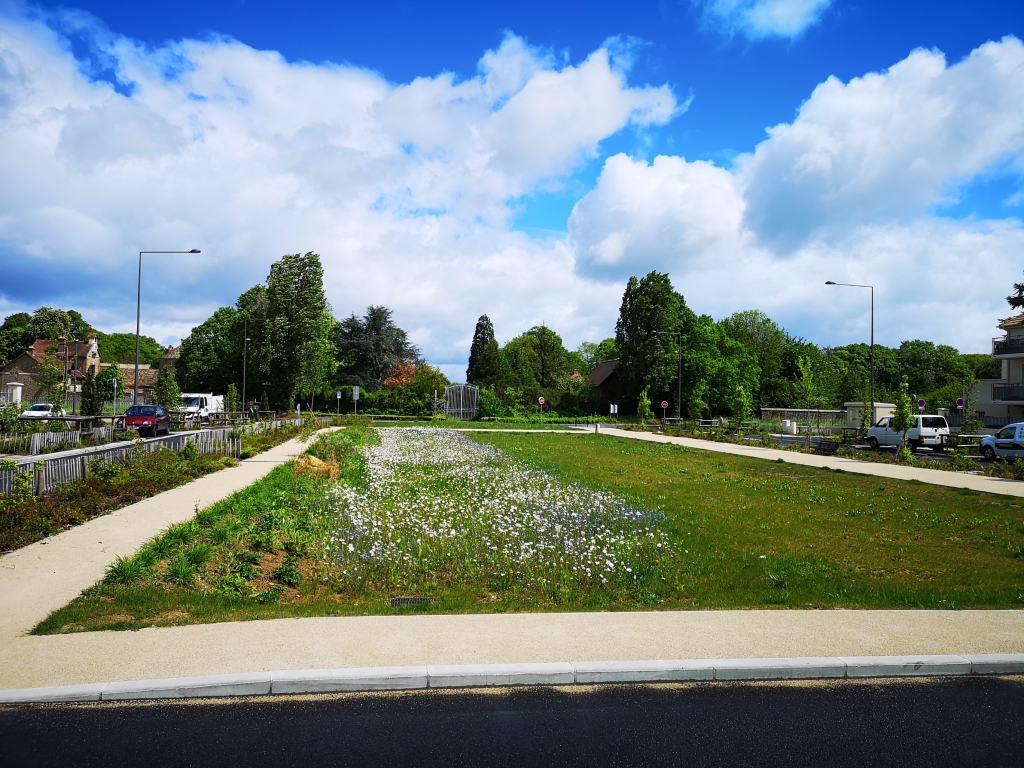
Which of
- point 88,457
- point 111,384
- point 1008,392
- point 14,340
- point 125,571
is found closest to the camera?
point 125,571

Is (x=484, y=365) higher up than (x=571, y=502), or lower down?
higher up

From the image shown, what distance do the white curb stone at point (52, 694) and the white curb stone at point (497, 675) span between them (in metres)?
2.44

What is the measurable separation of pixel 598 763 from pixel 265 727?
2.24 m

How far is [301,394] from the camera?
6981 cm

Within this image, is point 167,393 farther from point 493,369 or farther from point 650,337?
point 650,337

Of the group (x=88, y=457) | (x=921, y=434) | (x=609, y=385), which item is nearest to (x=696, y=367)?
(x=609, y=385)

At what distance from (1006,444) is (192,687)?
106 ft

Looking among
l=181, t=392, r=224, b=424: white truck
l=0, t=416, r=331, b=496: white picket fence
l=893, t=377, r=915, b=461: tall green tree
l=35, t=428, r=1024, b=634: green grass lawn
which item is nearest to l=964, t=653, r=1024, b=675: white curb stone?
l=35, t=428, r=1024, b=634: green grass lawn

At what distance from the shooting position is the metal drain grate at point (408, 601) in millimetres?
7636

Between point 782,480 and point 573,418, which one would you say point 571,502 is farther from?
point 573,418

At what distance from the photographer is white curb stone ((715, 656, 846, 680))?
574 centimetres

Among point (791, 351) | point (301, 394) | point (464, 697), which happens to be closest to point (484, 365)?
point (301, 394)

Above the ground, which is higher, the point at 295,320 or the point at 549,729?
the point at 295,320

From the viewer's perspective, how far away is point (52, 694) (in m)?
5.18
